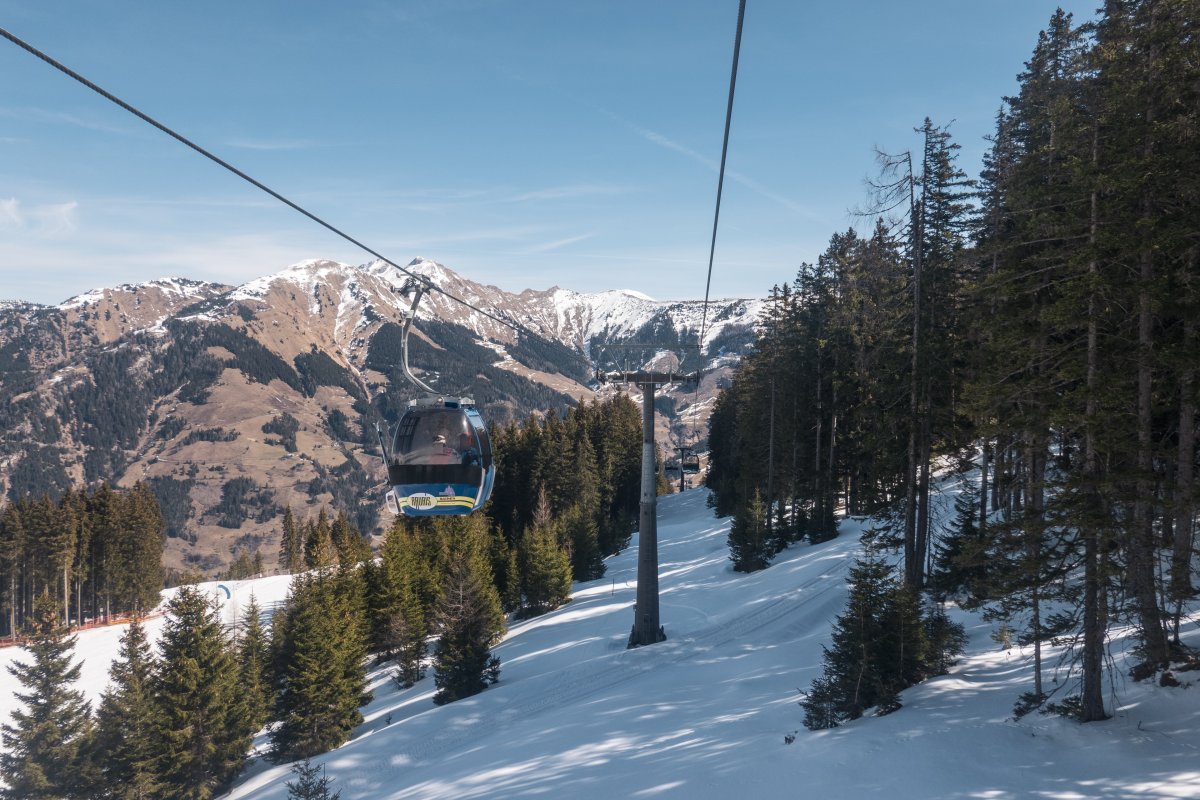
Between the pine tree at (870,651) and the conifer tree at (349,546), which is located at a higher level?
the pine tree at (870,651)

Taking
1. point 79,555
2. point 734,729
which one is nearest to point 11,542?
point 79,555

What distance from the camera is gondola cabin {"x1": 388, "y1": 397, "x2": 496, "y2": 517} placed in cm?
1435

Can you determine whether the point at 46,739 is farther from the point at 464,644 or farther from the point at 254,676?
the point at 464,644

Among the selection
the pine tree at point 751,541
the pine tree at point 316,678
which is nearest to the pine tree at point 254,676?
the pine tree at point 316,678

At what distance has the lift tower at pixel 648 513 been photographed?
81.7ft

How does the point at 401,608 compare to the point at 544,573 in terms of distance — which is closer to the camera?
the point at 401,608

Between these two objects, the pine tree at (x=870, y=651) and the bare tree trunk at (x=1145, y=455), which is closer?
the bare tree trunk at (x=1145, y=455)

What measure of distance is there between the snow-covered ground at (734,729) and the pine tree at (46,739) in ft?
20.7

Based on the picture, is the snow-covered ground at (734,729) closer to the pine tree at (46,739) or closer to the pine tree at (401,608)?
the pine tree at (401,608)

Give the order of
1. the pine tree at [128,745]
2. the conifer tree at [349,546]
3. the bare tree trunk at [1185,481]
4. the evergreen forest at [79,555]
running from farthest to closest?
the evergreen forest at [79,555] < the conifer tree at [349,546] < the pine tree at [128,745] < the bare tree trunk at [1185,481]

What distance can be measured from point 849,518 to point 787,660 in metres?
22.6

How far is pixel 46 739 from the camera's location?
2500 cm

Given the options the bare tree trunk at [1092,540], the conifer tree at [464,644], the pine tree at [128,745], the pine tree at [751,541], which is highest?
the bare tree trunk at [1092,540]

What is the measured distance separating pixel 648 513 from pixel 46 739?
24.3 meters
